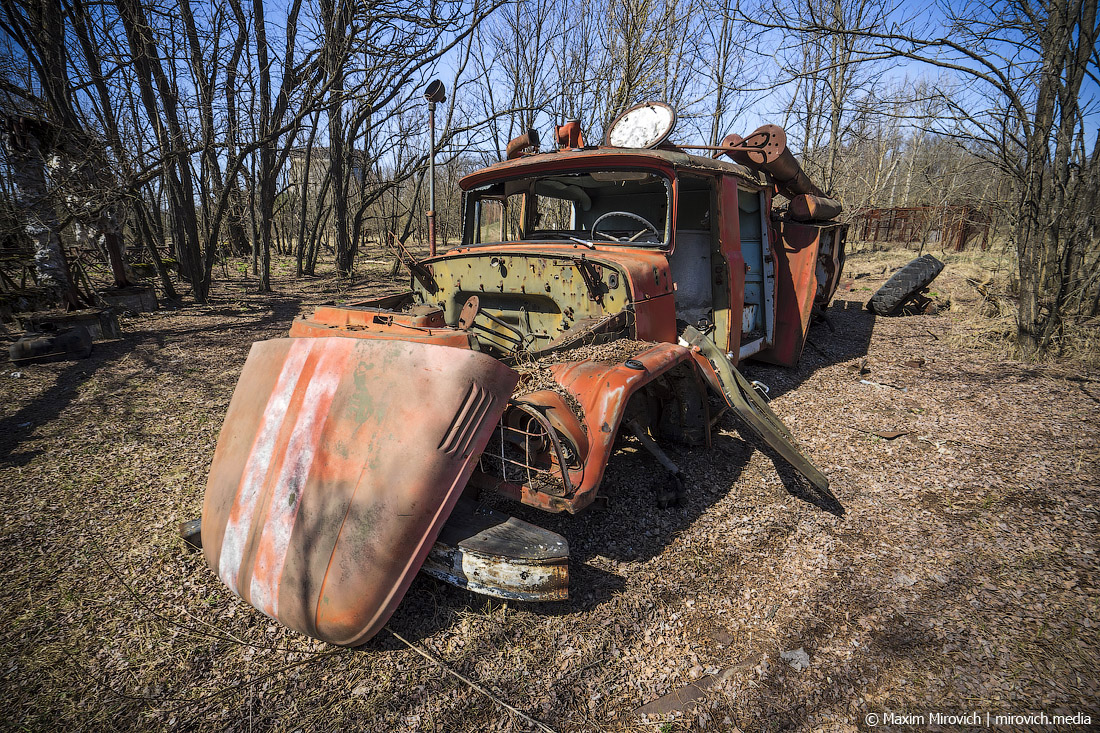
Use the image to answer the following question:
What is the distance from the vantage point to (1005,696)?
6.02 feet

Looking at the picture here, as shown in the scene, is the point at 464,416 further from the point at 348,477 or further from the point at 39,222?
the point at 39,222

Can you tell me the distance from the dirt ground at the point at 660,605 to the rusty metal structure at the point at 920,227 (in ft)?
53.9

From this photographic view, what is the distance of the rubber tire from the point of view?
824cm

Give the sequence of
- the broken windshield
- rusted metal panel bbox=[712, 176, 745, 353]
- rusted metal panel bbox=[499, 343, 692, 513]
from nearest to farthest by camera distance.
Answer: rusted metal panel bbox=[499, 343, 692, 513]
the broken windshield
rusted metal panel bbox=[712, 176, 745, 353]

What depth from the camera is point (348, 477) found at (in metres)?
2.07

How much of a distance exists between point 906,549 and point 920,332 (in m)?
6.06

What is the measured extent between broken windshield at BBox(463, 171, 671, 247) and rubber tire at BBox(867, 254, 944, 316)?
6001 millimetres

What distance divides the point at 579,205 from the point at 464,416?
150 inches

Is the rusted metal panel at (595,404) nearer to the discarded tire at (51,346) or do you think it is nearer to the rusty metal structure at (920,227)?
the discarded tire at (51,346)

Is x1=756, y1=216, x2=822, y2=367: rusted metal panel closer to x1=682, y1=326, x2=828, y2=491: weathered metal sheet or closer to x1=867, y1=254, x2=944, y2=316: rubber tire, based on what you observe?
x1=682, y1=326, x2=828, y2=491: weathered metal sheet

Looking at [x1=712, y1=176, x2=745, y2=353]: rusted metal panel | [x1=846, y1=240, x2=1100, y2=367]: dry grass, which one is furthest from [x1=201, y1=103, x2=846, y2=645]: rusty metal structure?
[x1=846, y1=240, x2=1100, y2=367]: dry grass

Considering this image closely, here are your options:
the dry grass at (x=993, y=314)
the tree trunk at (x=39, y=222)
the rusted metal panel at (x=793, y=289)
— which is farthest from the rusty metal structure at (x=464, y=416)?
the tree trunk at (x=39, y=222)

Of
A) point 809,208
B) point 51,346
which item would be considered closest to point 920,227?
point 809,208

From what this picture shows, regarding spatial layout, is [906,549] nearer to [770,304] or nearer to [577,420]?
[577,420]
